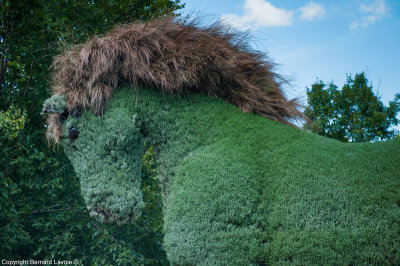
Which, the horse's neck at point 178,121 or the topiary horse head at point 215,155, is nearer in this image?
the topiary horse head at point 215,155

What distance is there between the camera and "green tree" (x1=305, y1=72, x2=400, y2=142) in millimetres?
13920

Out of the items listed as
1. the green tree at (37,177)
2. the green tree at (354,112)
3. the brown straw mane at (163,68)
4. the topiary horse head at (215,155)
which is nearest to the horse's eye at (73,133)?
the topiary horse head at (215,155)

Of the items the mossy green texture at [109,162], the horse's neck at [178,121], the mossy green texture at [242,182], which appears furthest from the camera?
the horse's neck at [178,121]

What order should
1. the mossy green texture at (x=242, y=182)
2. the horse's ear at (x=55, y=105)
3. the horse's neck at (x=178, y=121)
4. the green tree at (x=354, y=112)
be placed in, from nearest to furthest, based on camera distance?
the mossy green texture at (x=242, y=182), the horse's neck at (x=178, y=121), the horse's ear at (x=55, y=105), the green tree at (x=354, y=112)

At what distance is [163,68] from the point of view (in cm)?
320

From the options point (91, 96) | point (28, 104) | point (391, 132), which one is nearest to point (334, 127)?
point (391, 132)

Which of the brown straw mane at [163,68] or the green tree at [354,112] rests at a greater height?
the green tree at [354,112]

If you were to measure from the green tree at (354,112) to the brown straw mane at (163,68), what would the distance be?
10928 millimetres

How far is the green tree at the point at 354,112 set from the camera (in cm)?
1392

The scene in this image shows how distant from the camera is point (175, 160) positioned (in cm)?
311

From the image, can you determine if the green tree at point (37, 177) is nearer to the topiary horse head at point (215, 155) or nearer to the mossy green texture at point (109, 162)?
the topiary horse head at point (215, 155)

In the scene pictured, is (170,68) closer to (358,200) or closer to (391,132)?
(358,200)

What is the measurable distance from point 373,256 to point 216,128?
1581mm

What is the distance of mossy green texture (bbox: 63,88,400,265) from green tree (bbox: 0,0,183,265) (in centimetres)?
Answer: 274
